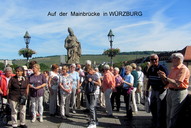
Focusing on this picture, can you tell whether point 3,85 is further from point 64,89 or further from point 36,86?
point 64,89

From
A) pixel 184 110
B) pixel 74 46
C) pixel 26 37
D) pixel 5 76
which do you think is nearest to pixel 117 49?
pixel 74 46

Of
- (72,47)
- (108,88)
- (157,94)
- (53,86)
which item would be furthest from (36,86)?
(72,47)

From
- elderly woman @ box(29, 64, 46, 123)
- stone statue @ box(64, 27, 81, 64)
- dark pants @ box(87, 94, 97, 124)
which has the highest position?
stone statue @ box(64, 27, 81, 64)

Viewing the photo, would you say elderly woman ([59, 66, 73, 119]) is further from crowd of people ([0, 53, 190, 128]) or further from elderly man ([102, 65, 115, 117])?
elderly man ([102, 65, 115, 117])

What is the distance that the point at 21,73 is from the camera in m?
5.92

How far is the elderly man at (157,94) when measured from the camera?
529cm

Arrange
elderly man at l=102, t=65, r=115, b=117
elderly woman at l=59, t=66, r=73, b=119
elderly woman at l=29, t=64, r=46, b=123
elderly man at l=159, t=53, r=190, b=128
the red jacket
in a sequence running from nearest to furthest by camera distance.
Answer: elderly man at l=159, t=53, r=190, b=128 → the red jacket → elderly woman at l=29, t=64, r=46, b=123 → elderly woman at l=59, t=66, r=73, b=119 → elderly man at l=102, t=65, r=115, b=117

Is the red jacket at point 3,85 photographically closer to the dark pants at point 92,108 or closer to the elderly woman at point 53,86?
the elderly woman at point 53,86

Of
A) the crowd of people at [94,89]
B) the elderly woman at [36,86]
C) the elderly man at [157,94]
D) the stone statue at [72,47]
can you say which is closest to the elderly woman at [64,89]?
the crowd of people at [94,89]

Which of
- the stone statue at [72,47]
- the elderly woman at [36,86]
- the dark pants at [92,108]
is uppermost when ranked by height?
the stone statue at [72,47]

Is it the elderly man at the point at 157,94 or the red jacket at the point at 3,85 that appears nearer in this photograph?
the elderly man at the point at 157,94

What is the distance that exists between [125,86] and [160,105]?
192cm

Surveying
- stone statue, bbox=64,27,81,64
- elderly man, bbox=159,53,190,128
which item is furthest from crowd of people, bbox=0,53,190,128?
stone statue, bbox=64,27,81,64

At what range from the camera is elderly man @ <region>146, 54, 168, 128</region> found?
17.4 feet
